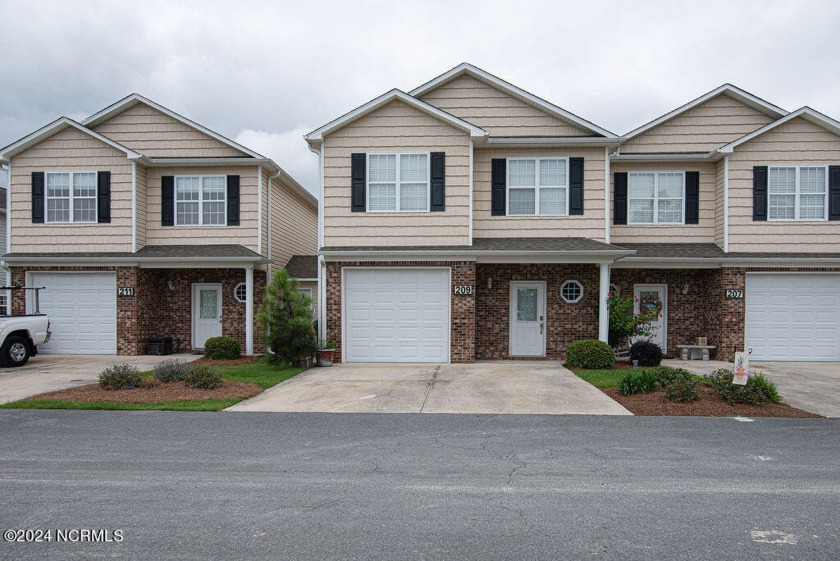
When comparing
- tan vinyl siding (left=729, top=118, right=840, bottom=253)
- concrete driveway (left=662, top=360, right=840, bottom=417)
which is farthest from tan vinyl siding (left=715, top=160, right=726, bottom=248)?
concrete driveway (left=662, top=360, right=840, bottom=417)

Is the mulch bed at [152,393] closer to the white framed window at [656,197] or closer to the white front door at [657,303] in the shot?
the white front door at [657,303]

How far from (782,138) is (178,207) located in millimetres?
17765

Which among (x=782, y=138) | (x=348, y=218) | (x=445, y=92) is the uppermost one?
(x=445, y=92)

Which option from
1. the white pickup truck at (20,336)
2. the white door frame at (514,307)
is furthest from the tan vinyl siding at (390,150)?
the white pickup truck at (20,336)

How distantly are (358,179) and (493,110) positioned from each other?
459 centimetres

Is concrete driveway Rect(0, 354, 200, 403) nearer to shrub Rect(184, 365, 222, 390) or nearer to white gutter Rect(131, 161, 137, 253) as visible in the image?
shrub Rect(184, 365, 222, 390)

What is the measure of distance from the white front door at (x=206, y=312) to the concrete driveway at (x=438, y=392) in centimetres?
526

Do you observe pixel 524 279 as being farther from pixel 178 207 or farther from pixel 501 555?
pixel 501 555

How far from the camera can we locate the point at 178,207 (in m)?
17.8

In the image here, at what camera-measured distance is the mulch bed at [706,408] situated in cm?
930

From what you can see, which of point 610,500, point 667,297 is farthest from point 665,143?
point 610,500

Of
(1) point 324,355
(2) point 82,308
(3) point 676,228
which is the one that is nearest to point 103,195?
(2) point 82,308

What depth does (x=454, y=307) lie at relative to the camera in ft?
50.3

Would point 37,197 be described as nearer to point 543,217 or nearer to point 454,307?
point 454,307
